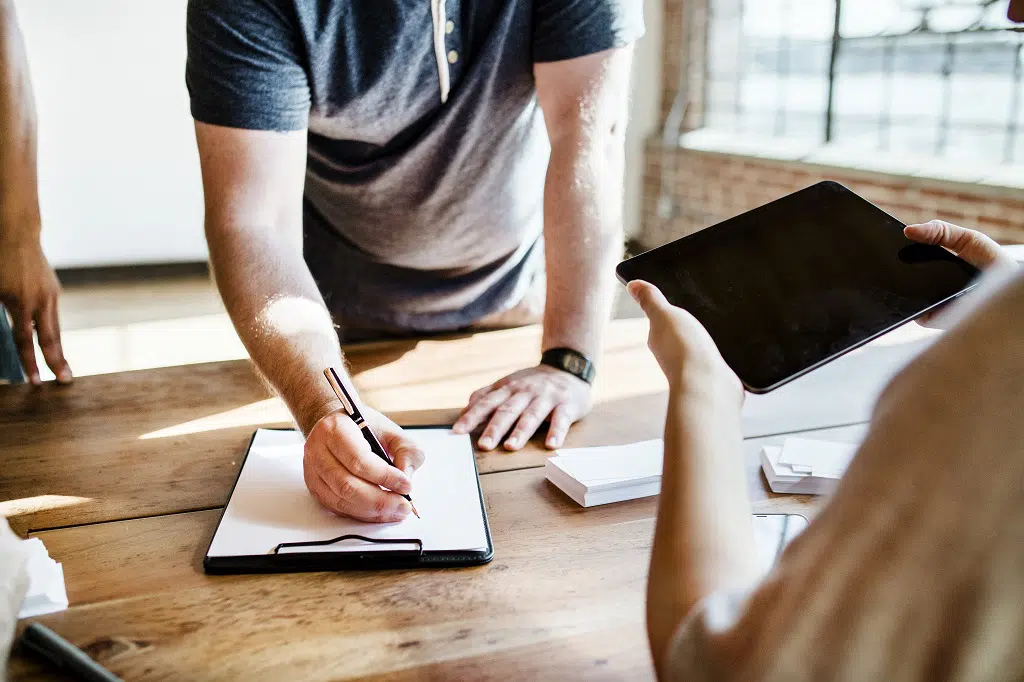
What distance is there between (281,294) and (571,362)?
0.41 metres

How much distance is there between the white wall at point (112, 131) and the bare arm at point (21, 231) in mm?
3386

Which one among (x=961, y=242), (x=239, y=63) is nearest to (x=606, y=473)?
(x=961, y=242)

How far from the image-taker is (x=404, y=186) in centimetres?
152

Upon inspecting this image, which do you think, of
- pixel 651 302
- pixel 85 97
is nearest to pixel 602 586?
pixel 651 302

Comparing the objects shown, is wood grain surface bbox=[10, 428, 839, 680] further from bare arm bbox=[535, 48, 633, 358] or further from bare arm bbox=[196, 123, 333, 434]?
bare arm bbox=[535, 48, 633, 358]

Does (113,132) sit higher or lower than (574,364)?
lower

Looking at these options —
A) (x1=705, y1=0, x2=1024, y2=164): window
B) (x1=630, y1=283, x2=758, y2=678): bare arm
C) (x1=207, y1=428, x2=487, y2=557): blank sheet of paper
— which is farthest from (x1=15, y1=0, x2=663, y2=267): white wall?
(x1=630, y1=283, x2=758, y2=678): bare arm

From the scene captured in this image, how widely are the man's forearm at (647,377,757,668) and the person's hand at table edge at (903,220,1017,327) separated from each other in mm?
474

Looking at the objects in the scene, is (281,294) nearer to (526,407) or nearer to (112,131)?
(526,407)

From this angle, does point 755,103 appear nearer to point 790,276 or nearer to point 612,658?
Result: point 790,276

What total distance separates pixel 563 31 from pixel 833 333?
0.74 metres

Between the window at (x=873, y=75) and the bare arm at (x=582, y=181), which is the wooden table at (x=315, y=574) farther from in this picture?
the window at (x=873, y=75)

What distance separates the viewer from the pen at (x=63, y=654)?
24.1 inches

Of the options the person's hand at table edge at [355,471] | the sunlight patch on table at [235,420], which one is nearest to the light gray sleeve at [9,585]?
the person's hand at table edge at [355,471]
